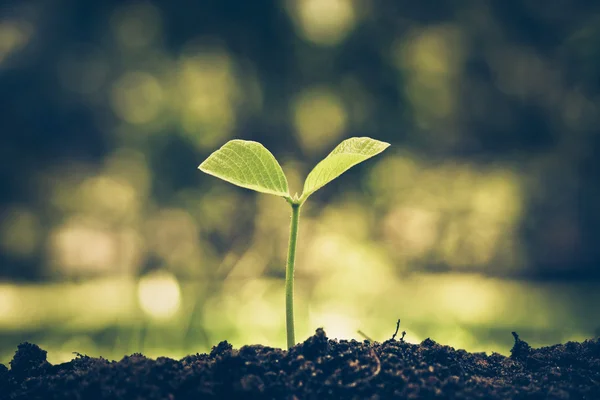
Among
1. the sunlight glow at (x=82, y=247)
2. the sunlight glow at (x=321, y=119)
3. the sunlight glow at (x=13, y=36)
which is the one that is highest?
the sunlight glow at (x=13, y=36)

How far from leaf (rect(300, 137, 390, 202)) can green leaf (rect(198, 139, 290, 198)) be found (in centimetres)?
3

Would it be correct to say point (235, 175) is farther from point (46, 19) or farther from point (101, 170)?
point (46, 19)

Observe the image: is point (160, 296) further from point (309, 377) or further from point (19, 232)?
point (309, 377)

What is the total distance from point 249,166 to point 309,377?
216mm

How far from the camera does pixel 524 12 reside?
199 centimetres

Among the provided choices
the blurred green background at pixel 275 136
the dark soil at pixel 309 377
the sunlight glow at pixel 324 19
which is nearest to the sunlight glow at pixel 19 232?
the blurred green background at pixel 275 136

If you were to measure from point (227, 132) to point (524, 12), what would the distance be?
1.11m

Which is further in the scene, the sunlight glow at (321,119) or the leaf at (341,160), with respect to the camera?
the sunlight glow at (321,119)

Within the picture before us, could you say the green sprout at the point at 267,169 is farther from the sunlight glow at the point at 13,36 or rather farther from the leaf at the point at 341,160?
the sunlight glow at the point at 13,36

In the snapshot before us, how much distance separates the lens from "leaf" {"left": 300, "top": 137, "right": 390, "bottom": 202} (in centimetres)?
55

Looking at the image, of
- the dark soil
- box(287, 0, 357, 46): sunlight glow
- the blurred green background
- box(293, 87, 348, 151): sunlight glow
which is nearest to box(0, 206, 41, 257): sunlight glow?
the blurred green background

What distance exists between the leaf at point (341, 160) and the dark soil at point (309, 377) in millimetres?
155

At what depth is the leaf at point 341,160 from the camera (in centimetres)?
55

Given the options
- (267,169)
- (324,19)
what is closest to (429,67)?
(324,19)
